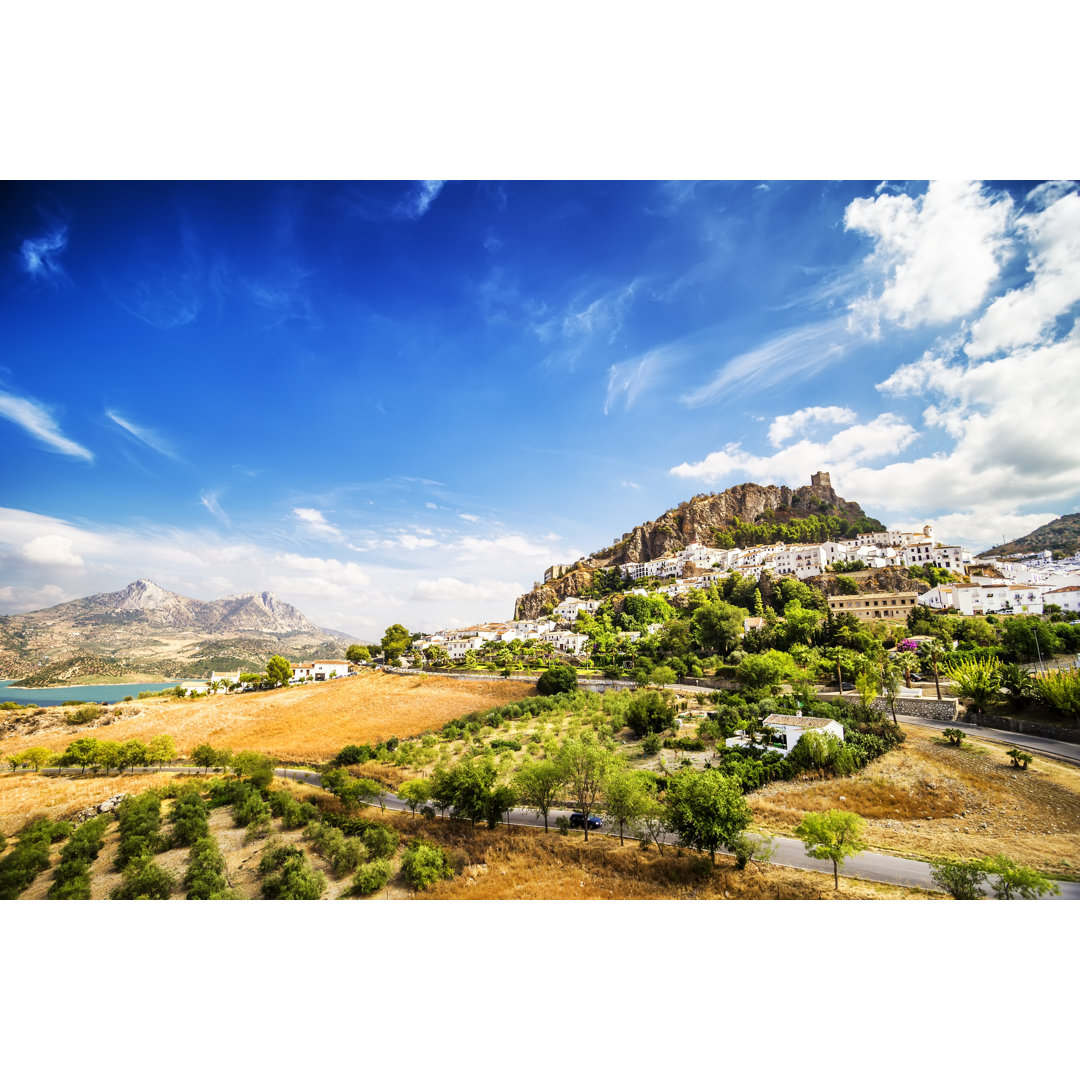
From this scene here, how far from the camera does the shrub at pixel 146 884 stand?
5695mm

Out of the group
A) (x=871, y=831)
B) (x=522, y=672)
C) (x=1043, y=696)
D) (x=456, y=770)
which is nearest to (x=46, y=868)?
(x=456, y=770)

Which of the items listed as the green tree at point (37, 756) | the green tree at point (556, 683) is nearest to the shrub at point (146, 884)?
the green tree at point (37, 756)

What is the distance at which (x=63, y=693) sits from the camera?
9.35 metres

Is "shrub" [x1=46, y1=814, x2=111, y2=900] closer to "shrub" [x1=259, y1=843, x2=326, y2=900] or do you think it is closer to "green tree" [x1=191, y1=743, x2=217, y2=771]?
"green tree" [x1=191, y1=743, x2=217, y2=771]

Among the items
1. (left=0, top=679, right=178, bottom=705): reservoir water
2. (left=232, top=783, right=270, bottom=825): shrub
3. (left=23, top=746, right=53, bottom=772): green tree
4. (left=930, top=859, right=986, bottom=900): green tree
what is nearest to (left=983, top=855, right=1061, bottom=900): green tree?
(left=930, top=859, right=986, bottom=900): green tree

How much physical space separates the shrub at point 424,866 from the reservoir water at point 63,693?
826 cm

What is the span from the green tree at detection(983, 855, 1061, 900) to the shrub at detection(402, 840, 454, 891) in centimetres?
715

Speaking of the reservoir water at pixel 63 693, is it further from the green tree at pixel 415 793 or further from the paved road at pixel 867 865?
the green tree at pixel 415 793

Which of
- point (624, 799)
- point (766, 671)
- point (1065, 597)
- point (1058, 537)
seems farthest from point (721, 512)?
point (624, 799)

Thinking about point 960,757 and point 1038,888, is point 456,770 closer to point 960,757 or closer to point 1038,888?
point 1038,888

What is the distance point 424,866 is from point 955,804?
9.04 meters

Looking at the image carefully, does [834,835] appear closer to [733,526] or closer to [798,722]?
[798,722]

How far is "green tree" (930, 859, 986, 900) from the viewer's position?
5.45m

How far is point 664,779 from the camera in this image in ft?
31.3
